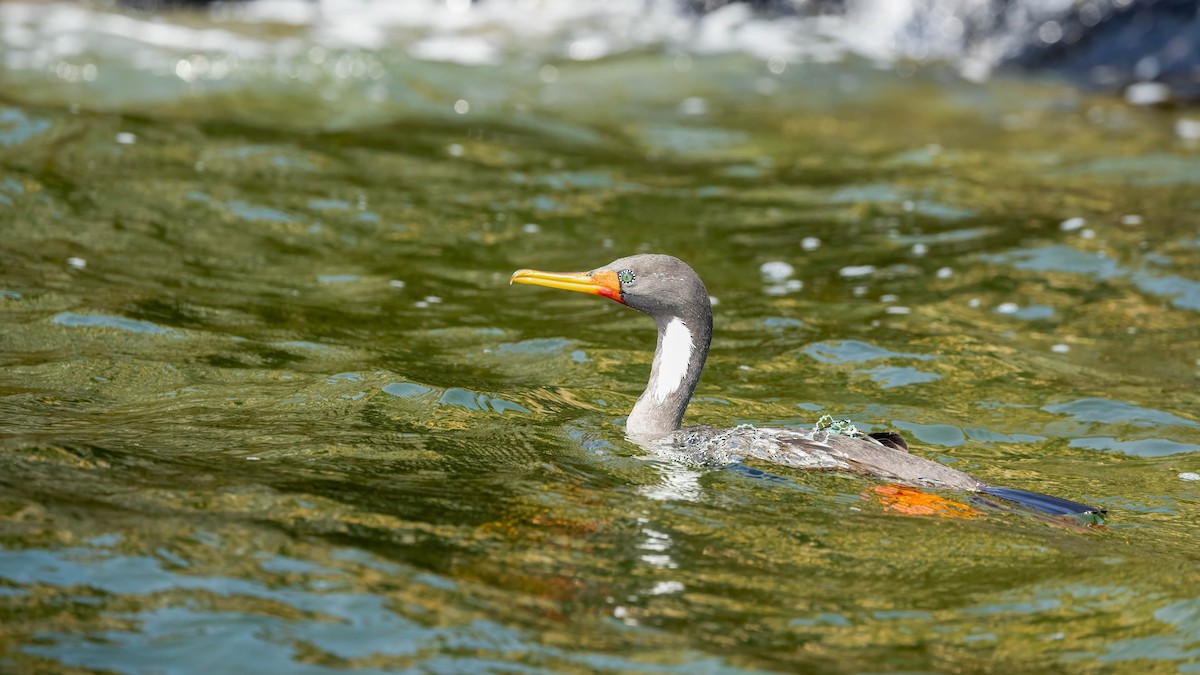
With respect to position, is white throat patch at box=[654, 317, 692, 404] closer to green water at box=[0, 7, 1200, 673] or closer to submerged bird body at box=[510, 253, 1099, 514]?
submerged bird body at box=[510, 253, 1099, 514]

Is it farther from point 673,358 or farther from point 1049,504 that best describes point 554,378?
point 1049,504

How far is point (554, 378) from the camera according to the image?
8.85m

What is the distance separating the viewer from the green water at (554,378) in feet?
17.9

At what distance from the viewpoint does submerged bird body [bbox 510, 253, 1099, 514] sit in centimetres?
695

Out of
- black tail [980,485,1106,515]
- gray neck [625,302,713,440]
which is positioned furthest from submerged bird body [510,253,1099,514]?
black tail [980,485,1106,515]

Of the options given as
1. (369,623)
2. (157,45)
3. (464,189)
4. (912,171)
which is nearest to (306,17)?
(157,45)

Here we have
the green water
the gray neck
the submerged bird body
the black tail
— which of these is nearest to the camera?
the green water

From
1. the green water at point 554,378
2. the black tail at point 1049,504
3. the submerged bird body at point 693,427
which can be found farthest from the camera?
the submerged bird body at point 693,427

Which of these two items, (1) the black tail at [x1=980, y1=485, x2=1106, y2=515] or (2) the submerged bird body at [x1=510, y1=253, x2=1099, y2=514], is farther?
(2) the submerged bird body at [x1=510, y1=253, x2=1099, y2=514]

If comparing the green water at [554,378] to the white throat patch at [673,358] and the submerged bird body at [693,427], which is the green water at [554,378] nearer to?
the submerged bird body at [693,427]

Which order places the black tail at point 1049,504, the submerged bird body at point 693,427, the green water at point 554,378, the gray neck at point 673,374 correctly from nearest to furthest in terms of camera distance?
the green water at point 554,378
the black tail at point 1049,504
the submerged bird body at point 693,427
the gray neck at point 673,374

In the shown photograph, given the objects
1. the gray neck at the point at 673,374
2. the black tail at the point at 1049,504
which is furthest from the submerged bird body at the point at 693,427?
the black tail at the point at 1049,504

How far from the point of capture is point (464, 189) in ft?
43.9

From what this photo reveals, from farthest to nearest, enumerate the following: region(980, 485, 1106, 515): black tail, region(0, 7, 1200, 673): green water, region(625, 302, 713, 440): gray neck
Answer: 1. region(625, 302, 713, 440): gray neck
2. region(980, 485, 1106, 515): black tail
3. region(0, 7, 1200, 673): green water
